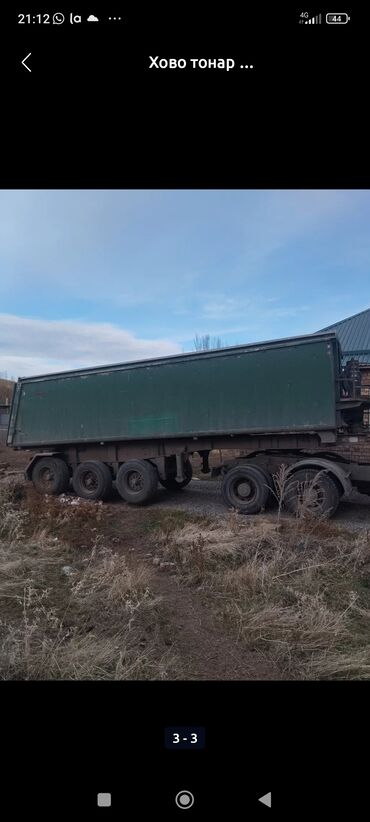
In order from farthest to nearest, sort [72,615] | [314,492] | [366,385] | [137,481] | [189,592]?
1. [137,481]
2. [366,385]
3. [314,492]
4. [189,592]
5. [72,615]

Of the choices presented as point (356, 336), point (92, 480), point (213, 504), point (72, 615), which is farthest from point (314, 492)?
point (356, 336)

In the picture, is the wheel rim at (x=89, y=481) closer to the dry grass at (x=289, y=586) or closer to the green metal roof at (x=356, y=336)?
the dry grass at (x=289, y=586)

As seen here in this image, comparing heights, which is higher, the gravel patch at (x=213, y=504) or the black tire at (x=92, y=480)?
the black tire at (x=92, y=480)

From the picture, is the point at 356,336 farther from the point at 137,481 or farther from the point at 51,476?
the point at 51,476

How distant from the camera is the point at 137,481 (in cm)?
988

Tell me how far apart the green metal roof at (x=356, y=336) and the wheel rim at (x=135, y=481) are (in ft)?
41.3

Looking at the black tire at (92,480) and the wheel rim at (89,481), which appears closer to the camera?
the black tire at (92,480)

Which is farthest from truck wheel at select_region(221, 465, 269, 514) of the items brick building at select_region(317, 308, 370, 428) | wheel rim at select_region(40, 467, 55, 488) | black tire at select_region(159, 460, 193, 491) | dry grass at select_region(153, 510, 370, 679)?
brick building at select_region(317, 308, 370, 428)

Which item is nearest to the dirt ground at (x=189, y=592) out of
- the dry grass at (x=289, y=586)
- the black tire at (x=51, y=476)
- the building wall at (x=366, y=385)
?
the dry grass at (x=289, y=586)

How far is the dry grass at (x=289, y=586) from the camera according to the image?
9.26ft

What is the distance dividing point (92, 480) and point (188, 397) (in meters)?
3.71
